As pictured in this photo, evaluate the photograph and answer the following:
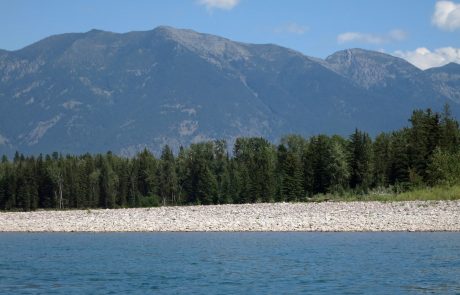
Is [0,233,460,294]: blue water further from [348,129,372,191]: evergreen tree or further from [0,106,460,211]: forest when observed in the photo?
[348,129,372,191]: evergreen tree

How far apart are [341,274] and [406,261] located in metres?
4.79

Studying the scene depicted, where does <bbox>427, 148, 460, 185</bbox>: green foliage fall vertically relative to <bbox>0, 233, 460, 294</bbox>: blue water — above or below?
above

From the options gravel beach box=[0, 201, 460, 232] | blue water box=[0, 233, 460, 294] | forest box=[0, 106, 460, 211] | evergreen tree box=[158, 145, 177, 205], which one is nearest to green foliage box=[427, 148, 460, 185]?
forest box=[0, 106, 460, 211]

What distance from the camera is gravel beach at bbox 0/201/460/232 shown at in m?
51.5

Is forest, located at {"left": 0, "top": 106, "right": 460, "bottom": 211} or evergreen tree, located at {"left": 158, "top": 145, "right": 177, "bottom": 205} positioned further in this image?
evergreen tree, located at {"left": 158, "top": 145, "right": 177, "bottom": 205}

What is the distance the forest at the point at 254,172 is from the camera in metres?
90.1

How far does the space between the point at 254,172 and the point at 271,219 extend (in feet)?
151

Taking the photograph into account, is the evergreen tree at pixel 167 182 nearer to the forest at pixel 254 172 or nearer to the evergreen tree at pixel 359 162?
the forest at pixel 254 172

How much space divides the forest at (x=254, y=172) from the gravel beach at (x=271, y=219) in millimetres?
19687

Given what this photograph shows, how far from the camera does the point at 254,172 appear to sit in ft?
339

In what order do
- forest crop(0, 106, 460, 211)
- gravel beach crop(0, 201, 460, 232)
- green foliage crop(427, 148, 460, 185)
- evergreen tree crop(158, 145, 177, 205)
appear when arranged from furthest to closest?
evergreen tree crop(158, 145, 177, 205), forest crop(0, 106, 460, 211), green foliage crop(427, 148, 460, 185), gravel beach crop(0, 201, 460, 232)

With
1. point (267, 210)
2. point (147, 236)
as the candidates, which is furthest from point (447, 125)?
point (147, 236)

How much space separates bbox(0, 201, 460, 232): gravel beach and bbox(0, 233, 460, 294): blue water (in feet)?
15.9

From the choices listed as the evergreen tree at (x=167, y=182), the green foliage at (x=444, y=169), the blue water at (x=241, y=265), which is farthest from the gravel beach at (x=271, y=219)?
the evergreen tree at (x=167, y=182)
